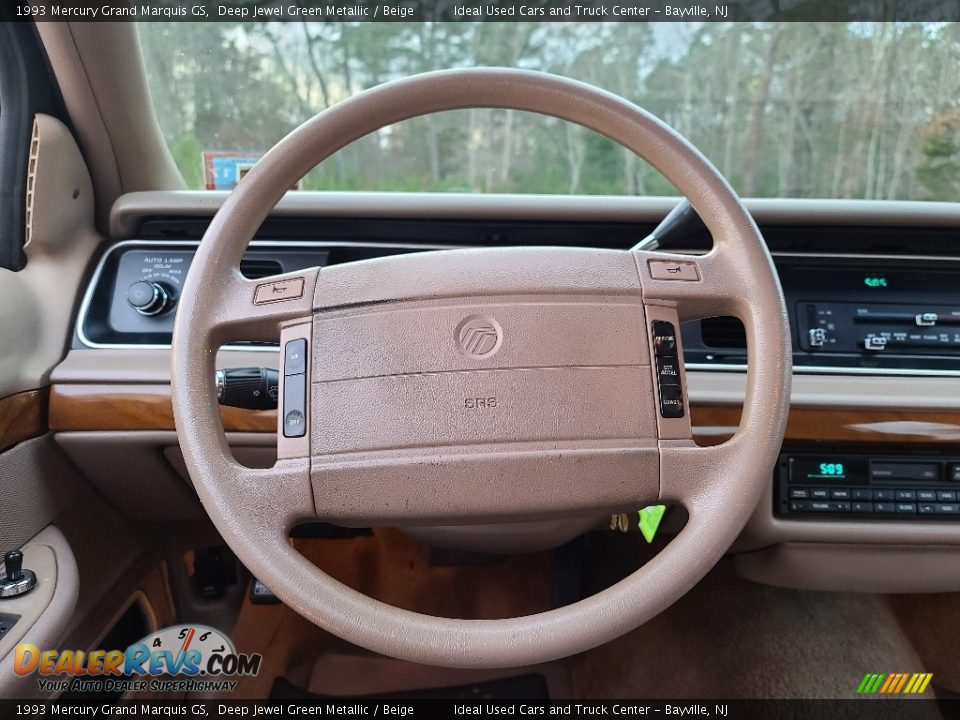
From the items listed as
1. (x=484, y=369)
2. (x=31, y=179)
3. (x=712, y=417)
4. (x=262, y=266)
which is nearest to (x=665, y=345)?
(x=484, y=369)

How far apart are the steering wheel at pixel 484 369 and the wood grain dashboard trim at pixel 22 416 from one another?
17.8 inches

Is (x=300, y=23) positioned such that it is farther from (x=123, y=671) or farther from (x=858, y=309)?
(x=123, y=671)

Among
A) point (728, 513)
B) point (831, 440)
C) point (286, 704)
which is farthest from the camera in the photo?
point (286, 704)

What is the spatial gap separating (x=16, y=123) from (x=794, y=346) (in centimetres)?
137

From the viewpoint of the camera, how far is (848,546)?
1156mm

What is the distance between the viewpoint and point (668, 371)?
0.79m

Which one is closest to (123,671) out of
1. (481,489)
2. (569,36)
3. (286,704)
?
(286,704)

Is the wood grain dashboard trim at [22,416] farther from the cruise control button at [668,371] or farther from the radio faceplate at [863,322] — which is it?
the radio faceplate at [863,322]

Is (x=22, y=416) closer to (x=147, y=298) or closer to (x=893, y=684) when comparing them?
(x=147, y=298)

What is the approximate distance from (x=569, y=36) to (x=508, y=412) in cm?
82

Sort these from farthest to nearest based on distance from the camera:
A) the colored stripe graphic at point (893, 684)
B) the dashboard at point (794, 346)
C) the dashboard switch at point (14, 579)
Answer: the colored stripe graphic at point (893, 684), the dashboard at point (794, 346), the dashboard switch at point (14, 579)

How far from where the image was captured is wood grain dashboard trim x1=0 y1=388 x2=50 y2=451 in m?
1.02

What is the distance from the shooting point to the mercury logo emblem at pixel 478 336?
77 cm

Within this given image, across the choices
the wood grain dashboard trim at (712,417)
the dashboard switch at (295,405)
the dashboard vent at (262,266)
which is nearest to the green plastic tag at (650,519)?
the wood grain dashboard trim at (712,417)
